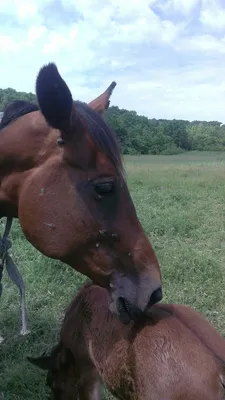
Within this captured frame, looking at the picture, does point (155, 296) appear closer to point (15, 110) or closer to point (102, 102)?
point (102, 102)

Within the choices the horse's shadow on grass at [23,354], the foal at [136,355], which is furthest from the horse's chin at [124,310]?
the horse's shadow on grass at [23,354]

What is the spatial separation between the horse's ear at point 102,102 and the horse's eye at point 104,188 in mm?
538

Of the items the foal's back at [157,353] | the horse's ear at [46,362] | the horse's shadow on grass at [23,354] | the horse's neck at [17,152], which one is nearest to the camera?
the foal's back at [157,353]

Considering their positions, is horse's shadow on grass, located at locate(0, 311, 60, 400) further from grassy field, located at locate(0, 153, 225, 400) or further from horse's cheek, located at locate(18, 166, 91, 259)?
horse's cheek, located at locate(18, 166, 91, 259)

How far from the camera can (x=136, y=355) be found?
2115 mm

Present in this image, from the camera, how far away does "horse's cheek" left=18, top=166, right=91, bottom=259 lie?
2.14 m

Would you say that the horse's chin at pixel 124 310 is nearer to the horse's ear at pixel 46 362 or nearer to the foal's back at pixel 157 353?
the foal's back at pixel 157 353

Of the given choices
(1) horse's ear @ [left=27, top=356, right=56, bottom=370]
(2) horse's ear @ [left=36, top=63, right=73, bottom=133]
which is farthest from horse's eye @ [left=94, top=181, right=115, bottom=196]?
(1) horse's ear @ [left=27, top=356, right=56, bottom=370]

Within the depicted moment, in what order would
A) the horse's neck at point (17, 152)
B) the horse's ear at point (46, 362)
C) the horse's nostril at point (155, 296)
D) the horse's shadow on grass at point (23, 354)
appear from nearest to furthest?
1. the horse's nostril at point (155, 296)
2. the horse's neck at point (17, 152)
3. the horse's ear at point (46, 362)
4. the horse's shadow on grass at point (23, 354)

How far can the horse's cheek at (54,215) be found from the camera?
7.03 ft

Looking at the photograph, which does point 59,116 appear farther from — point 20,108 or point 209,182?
point 209,182

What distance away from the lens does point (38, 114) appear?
7.55ft

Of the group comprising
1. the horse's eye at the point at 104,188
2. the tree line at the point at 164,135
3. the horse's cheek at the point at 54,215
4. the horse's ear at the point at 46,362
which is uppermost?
the horse's eye at the point at 104,188

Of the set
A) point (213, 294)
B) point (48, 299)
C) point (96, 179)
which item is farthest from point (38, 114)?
point (213, 294)
